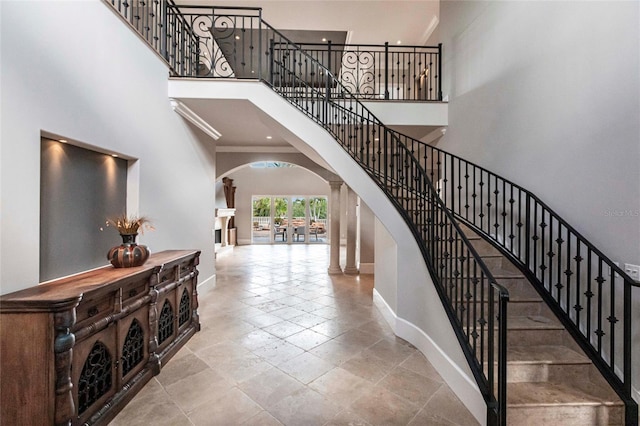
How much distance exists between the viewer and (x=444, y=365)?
244 centimetres

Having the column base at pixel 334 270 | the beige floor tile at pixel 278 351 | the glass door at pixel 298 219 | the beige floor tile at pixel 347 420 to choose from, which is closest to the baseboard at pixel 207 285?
the beige floor tile at pixel 278 351

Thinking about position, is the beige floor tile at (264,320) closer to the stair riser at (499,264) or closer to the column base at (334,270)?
the stair riser at (499,264)

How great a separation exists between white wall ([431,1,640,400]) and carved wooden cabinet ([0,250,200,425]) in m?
3.67

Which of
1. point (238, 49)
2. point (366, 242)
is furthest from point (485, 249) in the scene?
point (238, 49)

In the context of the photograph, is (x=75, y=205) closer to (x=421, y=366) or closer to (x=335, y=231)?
(x=421, y=366)

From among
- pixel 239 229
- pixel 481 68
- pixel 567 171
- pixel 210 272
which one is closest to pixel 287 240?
pixel 239 229

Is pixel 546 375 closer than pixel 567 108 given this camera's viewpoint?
Yes

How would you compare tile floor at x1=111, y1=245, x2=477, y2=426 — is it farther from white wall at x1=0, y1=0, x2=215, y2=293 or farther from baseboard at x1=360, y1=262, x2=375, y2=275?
baseboard at x1=360, y1=262, x2=375, y2=275

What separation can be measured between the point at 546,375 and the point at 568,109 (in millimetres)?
2273

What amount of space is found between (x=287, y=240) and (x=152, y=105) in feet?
30.9

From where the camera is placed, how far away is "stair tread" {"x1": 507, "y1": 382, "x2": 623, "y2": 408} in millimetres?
1819

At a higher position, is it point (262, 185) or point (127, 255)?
point (262, 185)

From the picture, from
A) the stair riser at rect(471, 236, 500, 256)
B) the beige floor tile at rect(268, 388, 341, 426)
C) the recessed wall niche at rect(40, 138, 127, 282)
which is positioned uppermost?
the recessed wall niche at rect(40, 138, 127, 282)

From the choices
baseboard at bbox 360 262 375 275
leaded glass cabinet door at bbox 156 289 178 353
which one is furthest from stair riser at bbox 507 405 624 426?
baseboard at bbox 360 262 375 275
